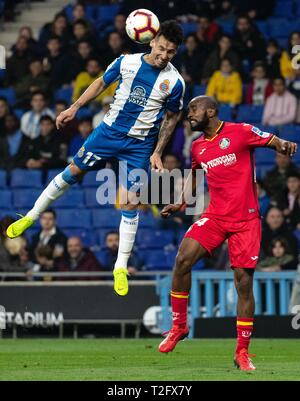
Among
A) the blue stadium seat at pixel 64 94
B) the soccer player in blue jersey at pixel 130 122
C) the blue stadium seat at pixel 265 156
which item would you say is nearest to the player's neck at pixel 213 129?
the soccer player in blue jersey at pixel 130 122

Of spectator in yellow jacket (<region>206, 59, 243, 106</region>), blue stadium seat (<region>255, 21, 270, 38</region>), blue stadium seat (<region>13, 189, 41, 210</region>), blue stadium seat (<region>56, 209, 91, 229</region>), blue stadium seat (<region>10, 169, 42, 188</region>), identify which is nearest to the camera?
blue stadium seat (<region>56, 209, 91, 229</region>)

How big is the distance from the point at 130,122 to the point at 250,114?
27.8 ft

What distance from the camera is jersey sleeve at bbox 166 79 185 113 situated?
12.7 m

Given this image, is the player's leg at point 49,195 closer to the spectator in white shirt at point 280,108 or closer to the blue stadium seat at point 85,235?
the blue stadium seat at point 85,235

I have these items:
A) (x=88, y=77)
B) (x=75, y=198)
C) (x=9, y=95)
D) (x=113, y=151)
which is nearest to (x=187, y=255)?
(x=113, y=151)

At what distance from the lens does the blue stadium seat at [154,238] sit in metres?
20.0

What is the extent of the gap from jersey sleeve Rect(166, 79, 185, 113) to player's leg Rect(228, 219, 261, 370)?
6.34 ft

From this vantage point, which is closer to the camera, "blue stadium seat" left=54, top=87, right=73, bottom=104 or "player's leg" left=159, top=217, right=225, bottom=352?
"player's leg" left=159, top=217, right=225, bottom=352

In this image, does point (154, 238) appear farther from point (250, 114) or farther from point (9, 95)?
point (9, 95)

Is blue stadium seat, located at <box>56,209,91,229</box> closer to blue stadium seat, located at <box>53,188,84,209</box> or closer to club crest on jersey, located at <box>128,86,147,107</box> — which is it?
blue stadium seat, located at <box>53,188,84,209</box>

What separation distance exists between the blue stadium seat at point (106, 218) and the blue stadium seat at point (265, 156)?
2.60 meters

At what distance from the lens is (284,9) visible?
23.2 metres

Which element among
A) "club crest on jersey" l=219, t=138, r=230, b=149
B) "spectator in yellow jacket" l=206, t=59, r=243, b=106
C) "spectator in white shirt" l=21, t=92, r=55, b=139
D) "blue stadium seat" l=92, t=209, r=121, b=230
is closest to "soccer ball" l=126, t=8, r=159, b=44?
"club crest on jersey" l=219, t=138, r=230, b=149

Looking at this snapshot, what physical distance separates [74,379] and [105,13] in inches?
618
